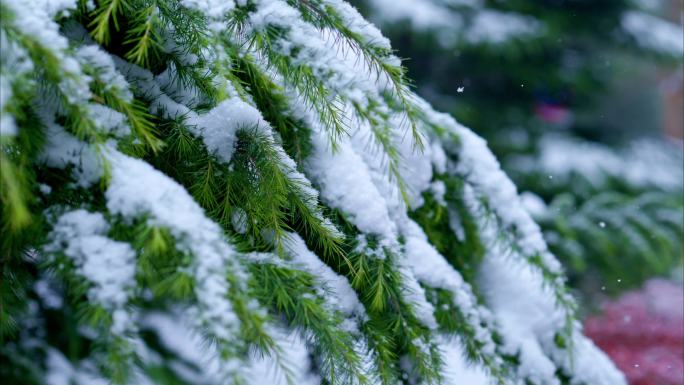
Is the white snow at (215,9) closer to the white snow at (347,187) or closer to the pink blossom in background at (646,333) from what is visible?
the white snow at (347,187)

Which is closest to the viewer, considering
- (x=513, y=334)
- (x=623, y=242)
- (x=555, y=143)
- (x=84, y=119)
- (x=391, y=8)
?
(x=84, y=119)

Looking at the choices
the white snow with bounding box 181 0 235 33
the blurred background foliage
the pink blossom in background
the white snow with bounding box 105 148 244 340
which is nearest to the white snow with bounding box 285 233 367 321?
the white snow with bounding box 105 148 244 340

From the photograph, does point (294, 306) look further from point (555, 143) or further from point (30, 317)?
point (555, 143)

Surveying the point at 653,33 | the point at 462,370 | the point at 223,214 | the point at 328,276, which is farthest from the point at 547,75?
the point at 223,214

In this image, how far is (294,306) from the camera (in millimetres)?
801

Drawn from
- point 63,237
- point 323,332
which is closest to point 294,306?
point 323,332

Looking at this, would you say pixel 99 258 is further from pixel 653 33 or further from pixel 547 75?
pixel 653 33

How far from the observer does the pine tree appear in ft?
2.18

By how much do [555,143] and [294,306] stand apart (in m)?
4.61

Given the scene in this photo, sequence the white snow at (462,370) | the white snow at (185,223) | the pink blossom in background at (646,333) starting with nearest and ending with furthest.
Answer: the white snow at (185,223) → the white snow at (462,370) → the pink blossom in background at (646,333)

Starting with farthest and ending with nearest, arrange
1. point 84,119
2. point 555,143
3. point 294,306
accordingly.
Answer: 1. point 555,143
2. point 294,306
3. point 84,119

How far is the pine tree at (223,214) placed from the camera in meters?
0.66

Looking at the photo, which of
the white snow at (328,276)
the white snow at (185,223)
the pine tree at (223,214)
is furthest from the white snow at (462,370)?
the white snow at (185,223)

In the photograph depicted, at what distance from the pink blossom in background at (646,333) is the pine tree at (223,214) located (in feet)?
5.30
